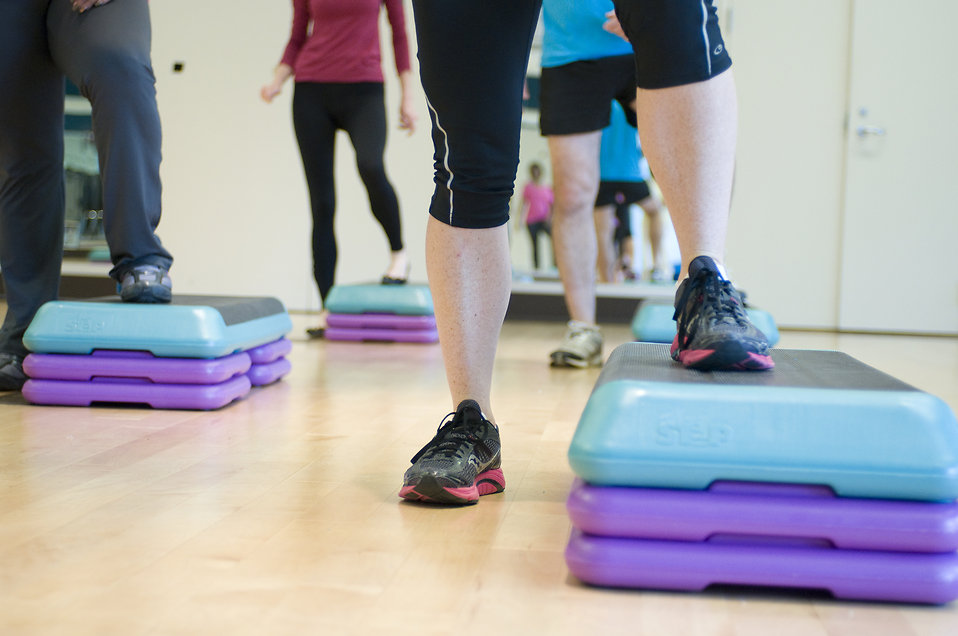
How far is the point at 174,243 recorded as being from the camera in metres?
5.52

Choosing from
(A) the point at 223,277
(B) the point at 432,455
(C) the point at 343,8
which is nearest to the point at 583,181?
(C) the point at 343,8

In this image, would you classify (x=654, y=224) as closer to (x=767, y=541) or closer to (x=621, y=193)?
(x=621, y=193)

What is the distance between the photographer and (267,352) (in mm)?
2270

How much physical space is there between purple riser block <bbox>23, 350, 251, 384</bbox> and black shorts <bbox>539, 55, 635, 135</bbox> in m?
1.26

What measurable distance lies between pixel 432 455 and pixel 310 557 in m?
0.27

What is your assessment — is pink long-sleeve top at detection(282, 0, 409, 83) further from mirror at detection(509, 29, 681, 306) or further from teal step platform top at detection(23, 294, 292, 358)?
teal step platform top at detection(23, 294, 292, 358)

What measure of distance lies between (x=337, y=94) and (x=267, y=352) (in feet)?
4.55

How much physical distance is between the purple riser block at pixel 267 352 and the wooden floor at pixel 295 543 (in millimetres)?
363

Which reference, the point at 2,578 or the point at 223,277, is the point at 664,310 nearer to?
the point at 2,578

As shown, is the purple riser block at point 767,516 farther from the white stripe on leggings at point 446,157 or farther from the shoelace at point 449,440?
the white stripe on leggings at point 446,157

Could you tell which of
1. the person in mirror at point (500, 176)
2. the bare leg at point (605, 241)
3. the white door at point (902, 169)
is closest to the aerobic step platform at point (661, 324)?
the person in mirror at point (500, 176)

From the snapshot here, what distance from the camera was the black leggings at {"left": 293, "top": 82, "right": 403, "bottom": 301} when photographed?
334cm

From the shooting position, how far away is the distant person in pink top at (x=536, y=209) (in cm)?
529

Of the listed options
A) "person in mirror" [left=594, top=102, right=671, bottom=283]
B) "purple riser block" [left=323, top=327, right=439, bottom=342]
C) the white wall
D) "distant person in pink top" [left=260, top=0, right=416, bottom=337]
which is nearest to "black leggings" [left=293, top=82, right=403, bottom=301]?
"distant person in pink top" [left=260, top=0, right=416, bottom=337]
